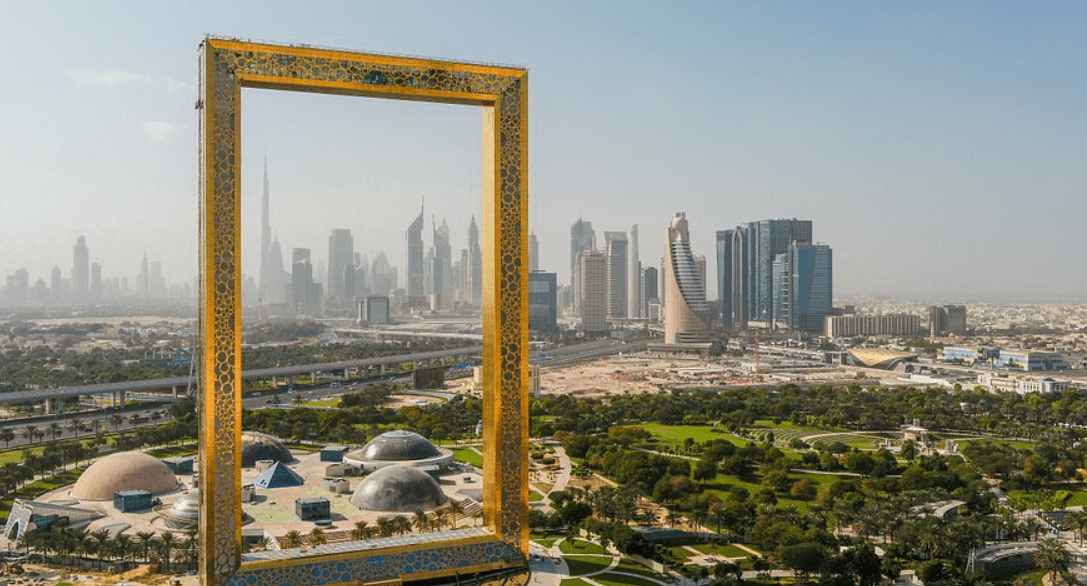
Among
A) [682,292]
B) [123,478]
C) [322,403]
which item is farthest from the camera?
[682,292]

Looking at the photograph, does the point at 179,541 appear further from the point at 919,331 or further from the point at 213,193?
the point at 919,331

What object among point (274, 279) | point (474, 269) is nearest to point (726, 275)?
point (474, 269)

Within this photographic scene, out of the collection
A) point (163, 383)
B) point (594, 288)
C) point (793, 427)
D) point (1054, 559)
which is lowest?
point (793, 427)

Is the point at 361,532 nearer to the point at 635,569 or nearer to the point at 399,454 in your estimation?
the point at 635,569

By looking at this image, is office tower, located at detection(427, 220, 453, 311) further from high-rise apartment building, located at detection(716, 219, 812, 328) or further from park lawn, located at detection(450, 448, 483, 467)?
park lawn, located at detection(450, 448, 483, 467)

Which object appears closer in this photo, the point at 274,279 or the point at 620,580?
the point at 620,580

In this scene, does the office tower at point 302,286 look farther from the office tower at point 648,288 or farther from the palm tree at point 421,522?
the palm tree at point 421,522

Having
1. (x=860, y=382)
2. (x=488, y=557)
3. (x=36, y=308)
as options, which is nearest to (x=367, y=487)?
(x=488, y=557)
